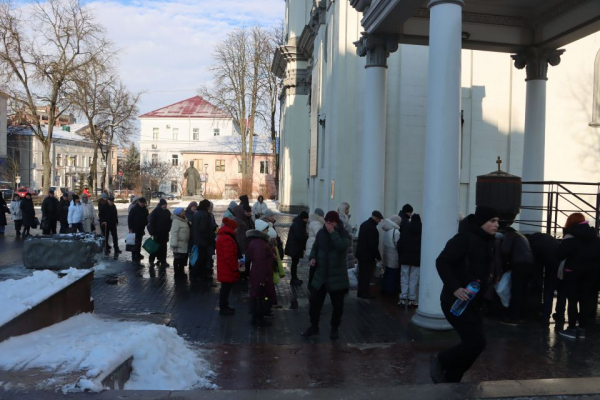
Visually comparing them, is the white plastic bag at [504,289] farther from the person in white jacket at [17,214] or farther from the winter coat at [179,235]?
the person in white jacket at [17,214]

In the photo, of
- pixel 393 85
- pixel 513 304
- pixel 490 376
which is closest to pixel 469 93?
pixel 393 85

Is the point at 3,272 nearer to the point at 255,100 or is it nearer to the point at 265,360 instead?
the point at 265,360

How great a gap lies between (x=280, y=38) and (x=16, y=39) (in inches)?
931

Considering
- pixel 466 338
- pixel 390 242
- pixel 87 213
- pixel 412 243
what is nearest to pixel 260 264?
pixel 412 243

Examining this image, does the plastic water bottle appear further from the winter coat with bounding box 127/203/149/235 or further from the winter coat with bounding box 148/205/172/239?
the winter coat with bounding box 127/203/149/235

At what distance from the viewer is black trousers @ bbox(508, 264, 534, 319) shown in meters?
9.05

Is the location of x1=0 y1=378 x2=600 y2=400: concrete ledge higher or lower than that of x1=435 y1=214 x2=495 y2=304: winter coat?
lower

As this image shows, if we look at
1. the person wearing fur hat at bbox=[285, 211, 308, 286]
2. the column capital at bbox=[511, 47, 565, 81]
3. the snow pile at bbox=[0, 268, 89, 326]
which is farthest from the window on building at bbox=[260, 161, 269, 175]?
the snow pile at bbox=[0, 268, 89, 326]

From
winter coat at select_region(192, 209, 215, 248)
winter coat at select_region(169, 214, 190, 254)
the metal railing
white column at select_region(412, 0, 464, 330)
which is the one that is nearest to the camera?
white column at select_region(412, 0, 464, 330)

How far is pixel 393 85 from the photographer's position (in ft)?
58.2

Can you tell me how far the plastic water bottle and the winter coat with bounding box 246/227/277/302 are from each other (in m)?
3.88

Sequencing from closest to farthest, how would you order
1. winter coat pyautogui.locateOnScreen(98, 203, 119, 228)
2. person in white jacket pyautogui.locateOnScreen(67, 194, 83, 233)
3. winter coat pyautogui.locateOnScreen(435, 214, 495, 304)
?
winter coat pyautogui.locateOnScreen(435, 214, 495, 304), winter coat pyautogui.locateOnScreen(98, 203, 119, 228), person in white jacket pyautogui.locateOnScreen(67, 194, 83, 233)

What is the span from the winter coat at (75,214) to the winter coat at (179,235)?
6.02m

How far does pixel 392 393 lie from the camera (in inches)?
190
